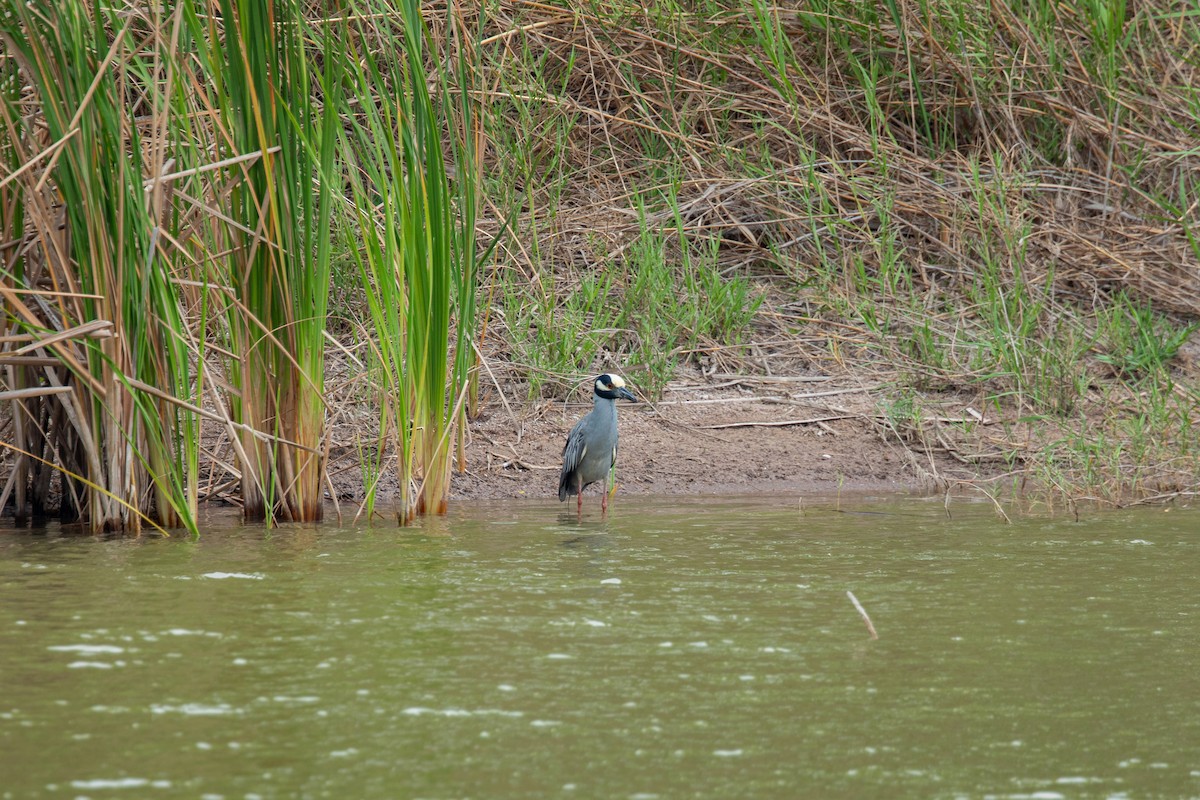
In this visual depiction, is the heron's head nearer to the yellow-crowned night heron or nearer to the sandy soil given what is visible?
the yellow-crowned night heron

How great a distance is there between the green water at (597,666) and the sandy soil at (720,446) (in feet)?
5.68

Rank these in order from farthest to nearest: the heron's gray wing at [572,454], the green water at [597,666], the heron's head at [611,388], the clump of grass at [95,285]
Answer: the heron's head at [611,388] < the heron's gray wing at [572,454] < the clump of grass at [95,285] < the green water at [597,666]

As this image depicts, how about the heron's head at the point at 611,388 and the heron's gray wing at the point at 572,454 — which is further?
the heron's head at the point at 611,388

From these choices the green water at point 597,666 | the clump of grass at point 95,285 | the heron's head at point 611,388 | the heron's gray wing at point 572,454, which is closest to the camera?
the green water at point 597,666

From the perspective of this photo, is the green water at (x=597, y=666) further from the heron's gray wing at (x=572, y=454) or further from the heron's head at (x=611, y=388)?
the heron's head at (x=611, y=388)

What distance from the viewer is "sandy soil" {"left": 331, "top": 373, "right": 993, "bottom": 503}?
746 cm

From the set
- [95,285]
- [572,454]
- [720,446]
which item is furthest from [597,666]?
[720,446]

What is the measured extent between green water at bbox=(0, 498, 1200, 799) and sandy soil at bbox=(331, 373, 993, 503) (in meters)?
1.73

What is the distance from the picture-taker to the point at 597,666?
142 inches

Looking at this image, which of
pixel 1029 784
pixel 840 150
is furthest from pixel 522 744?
pixel 840 150

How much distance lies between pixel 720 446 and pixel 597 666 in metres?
4.23

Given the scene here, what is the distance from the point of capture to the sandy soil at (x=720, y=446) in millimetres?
7457

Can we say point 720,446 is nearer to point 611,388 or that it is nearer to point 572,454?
point 611,388

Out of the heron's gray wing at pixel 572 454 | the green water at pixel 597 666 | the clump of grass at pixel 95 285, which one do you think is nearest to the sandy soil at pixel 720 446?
the heron's gray wing at pixel 572 454
